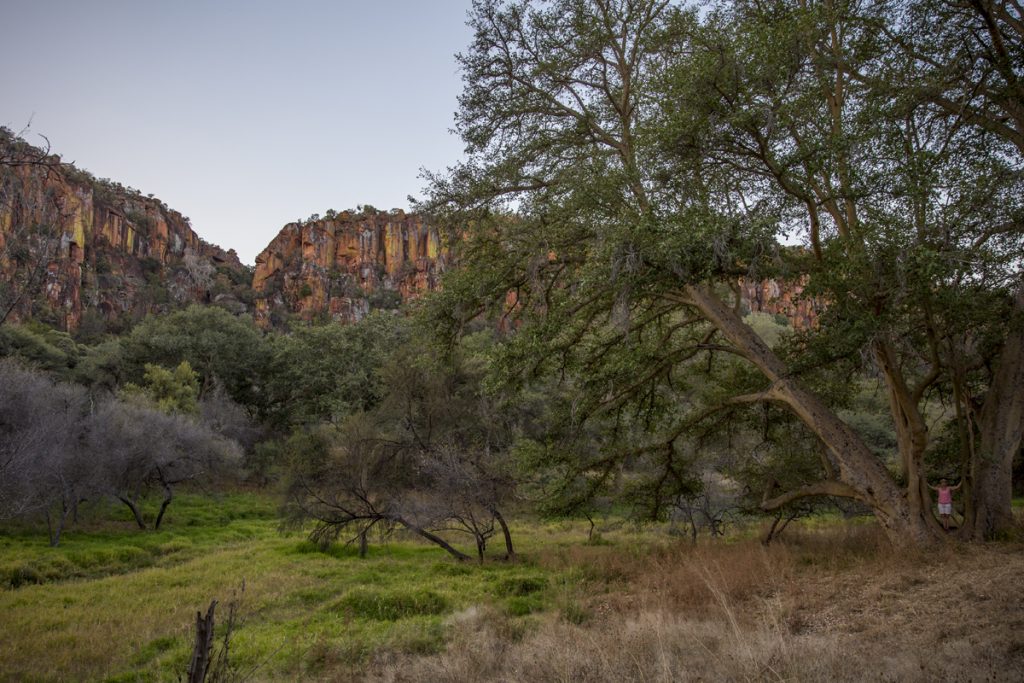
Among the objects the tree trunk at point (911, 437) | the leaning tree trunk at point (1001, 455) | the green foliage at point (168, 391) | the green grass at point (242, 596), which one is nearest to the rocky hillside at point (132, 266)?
the green foliage at point (168, 391)

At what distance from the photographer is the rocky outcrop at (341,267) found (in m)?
85.8

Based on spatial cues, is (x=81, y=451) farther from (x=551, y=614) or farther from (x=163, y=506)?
(x=551, y=614)

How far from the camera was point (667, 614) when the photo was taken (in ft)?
23.0

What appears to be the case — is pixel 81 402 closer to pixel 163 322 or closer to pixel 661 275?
pixel 163 322

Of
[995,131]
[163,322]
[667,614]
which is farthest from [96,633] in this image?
[163,322]

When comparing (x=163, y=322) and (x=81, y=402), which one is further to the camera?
(x=163, y=322)

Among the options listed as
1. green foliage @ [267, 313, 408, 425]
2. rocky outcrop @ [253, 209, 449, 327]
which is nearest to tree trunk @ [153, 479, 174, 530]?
green foliage @ [267, 313, 408, 425]

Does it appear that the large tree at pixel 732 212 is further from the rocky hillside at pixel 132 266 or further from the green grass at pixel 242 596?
the rocky hillside at pixel 132 266

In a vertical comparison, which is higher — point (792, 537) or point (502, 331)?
point (502, 331)

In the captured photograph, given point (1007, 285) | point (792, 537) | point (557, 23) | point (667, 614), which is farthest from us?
point (792, 537)

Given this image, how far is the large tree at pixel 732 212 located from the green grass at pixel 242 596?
14.3 feet

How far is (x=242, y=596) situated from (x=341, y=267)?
91.1 m

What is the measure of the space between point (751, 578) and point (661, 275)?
4.75m

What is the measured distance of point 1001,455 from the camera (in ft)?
29.9
